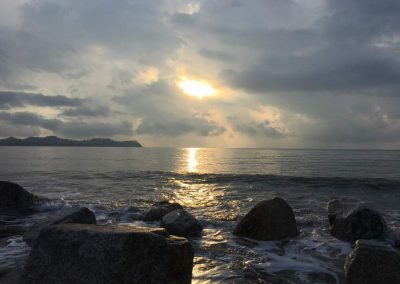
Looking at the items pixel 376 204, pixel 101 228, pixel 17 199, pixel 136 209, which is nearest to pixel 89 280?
pixel 101 228

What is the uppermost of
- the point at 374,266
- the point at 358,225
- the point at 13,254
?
the point at 374,266

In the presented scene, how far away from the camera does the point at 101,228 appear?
19.3ft

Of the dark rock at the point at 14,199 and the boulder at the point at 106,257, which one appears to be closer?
the boulder at the point at 106,257

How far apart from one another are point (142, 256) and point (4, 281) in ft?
12.4

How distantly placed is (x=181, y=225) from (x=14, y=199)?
9.75 metres

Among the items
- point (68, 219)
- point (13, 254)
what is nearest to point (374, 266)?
point (68, 219)

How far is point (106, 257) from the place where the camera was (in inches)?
209

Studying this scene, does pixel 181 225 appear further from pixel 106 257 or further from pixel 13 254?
pixel 106 257

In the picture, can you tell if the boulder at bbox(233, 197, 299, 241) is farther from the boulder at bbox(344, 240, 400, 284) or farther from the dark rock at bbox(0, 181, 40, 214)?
the dark rock at bbox(0, 181, 40, 214)

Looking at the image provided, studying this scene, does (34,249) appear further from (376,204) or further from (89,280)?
(376,204)

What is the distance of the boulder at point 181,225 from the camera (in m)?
11.6

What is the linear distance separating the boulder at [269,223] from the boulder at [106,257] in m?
5.94

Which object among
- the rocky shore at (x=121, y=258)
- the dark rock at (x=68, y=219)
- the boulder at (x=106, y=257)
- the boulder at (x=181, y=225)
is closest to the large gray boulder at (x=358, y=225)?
the rocky shore at (x=121, y=258)

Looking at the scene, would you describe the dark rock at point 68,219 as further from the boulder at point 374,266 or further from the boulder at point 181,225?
the boulder at point 374,266
